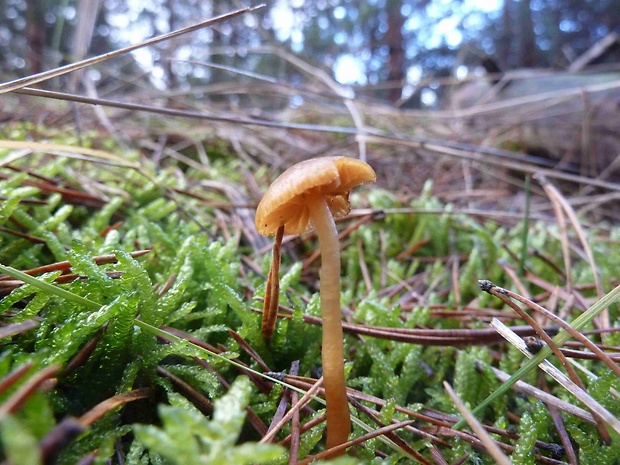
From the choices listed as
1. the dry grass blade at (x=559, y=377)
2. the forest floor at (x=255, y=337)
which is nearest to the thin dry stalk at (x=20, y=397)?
the forest floor at (x=255, y=337)

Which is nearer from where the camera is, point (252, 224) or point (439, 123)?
point (252, 224)

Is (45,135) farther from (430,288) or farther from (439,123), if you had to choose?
(439,123)

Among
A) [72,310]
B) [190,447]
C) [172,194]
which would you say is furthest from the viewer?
[172,194]

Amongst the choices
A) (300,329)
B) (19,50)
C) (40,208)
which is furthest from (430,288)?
(19,50)

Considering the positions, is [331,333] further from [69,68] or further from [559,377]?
[69,68]

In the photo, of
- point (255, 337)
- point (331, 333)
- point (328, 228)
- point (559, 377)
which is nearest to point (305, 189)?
point (328, 228)

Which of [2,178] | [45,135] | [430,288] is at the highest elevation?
[45,135]

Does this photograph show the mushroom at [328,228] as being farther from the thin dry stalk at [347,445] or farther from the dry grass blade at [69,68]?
the dry grass blade at [69,68]
